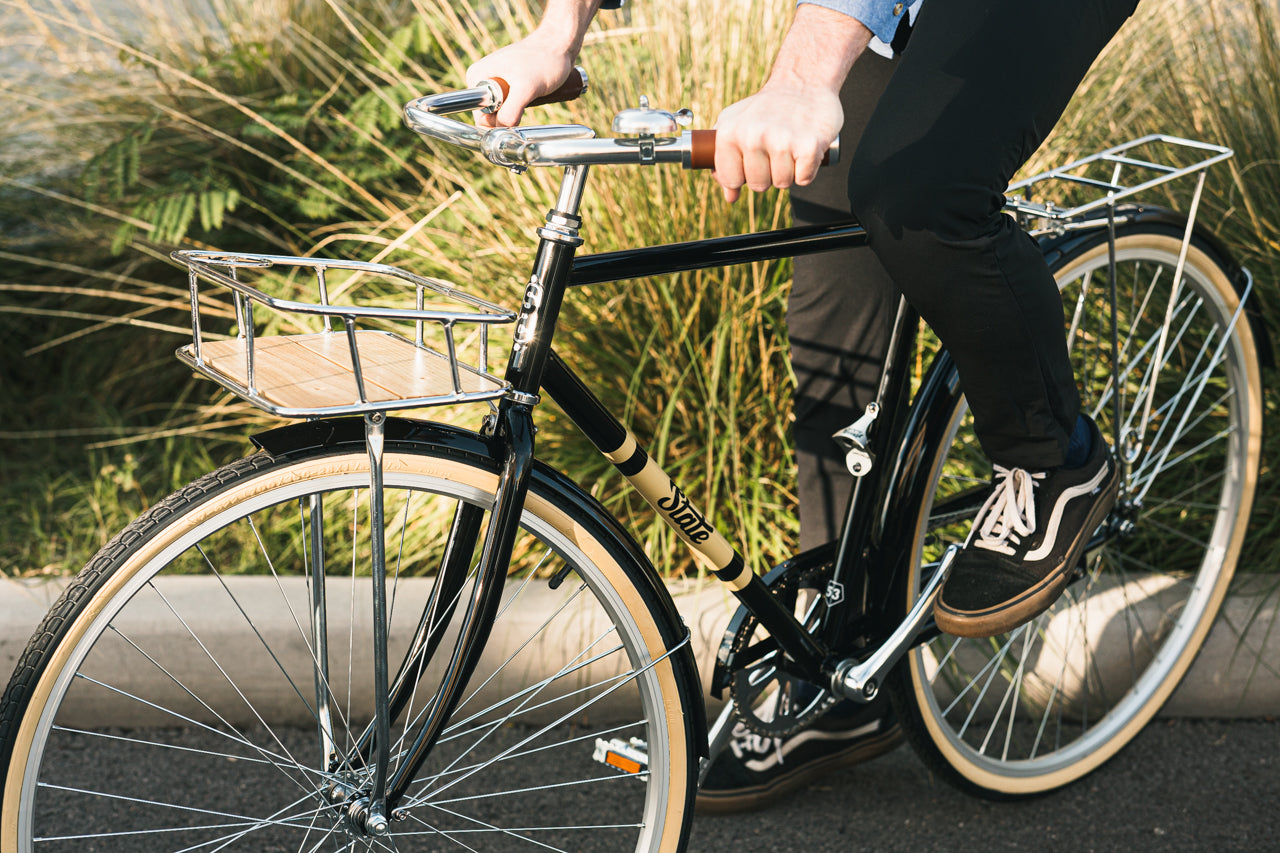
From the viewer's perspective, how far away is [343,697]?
8.25 feet

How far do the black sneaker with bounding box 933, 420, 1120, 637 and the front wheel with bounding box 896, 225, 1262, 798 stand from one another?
0.18 m

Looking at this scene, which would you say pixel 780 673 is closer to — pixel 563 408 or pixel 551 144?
pixel 563 408

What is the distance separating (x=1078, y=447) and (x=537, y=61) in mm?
1013

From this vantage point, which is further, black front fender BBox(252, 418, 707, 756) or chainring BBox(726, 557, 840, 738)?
chainring BBox(726, 557, 840, 738)

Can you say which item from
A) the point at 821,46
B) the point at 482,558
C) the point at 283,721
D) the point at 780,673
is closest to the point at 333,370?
the point at 482,558

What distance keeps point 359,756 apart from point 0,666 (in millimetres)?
1412

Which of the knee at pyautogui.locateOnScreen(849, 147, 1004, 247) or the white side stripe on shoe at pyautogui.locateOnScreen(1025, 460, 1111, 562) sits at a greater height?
the knee at pyautogui.locateOnScreen(849, 147, 1004, 247)

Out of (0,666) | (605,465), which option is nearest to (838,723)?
(605,465)

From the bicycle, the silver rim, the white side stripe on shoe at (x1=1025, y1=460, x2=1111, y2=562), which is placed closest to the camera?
the bicycle

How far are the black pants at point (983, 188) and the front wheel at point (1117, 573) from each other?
0.34 m

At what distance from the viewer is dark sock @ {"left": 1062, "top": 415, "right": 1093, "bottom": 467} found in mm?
1766

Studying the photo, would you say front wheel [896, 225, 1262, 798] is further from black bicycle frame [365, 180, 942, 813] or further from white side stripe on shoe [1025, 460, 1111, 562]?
black bicycle frame [365, 180, 942, 813]

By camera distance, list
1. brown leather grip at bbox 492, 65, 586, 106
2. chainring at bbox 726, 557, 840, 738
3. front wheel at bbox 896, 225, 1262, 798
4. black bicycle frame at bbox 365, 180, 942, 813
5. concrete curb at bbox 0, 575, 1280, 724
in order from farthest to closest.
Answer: concrete curb at bbox 0, 575, 1280, 724
front wheel at bbox 896, 225, 1262, 798
chainring at bbox 726, 557, 840, 738
brown leather grip at bbox 492, 65, 586, 106
black bicycle frame at bbox 365, 180, 942, 813

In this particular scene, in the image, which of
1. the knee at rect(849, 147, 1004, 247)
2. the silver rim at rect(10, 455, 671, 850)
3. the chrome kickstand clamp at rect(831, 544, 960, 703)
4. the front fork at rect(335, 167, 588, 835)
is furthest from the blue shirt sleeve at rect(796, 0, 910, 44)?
the silver rim at rect(10, 455, 671, 850)
